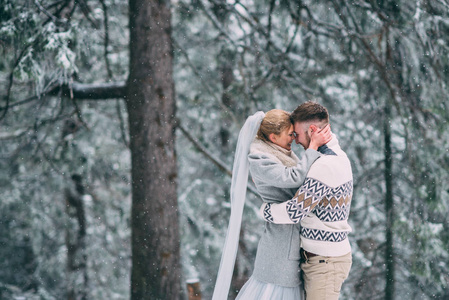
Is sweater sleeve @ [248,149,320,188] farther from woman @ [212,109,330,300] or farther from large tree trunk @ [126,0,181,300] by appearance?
large tree trunk @ [126,0,181,300]

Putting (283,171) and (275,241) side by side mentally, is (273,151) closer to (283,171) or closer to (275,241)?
(283,171)

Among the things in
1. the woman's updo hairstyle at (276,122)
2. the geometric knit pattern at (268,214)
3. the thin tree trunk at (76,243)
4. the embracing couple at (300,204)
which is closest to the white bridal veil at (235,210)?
the embracing couple at (300,204)

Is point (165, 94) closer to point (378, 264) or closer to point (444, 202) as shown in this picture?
point (444, 202)

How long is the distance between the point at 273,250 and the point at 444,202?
14.0ft

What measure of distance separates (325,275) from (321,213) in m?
0.39

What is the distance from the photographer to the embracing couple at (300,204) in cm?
247

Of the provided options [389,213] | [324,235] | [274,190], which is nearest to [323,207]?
[324,235]

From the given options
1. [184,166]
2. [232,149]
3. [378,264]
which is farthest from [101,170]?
[378,264]

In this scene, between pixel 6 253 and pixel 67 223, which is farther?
pixel 6 253

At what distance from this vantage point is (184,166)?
1247cm

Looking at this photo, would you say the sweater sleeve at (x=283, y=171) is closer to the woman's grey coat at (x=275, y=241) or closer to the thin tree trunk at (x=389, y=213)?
the woman's grey coat at (x=275, y=241)

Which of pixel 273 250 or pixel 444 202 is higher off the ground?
pixel 273 250

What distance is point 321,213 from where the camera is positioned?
8.45 ft

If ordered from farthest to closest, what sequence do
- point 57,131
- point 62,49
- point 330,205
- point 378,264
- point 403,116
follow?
point 57,131 → point 378,264 → point 403,116 → point 62,49 → point 330,205
